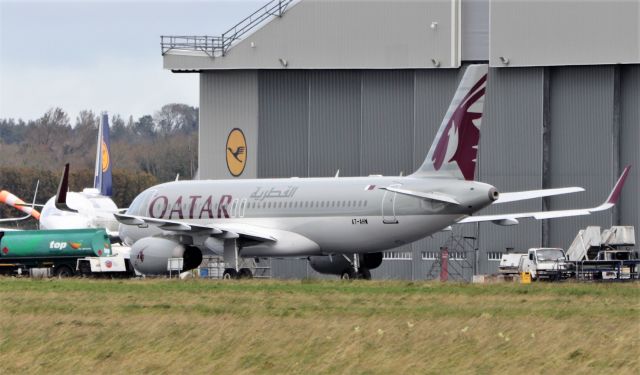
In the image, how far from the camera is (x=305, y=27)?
68.6m

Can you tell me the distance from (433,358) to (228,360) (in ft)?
10.6

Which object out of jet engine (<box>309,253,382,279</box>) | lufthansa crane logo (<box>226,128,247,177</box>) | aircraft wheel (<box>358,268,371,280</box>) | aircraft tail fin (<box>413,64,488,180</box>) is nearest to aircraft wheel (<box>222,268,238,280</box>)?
jet engine (<box>309,253,382,279</box>)

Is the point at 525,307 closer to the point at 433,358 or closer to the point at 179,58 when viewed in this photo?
the point at 433,358

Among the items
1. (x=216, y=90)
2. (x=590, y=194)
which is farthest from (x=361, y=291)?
(x=216, y=90)

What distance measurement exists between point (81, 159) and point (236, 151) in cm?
7568

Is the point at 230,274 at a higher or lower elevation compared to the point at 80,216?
lower

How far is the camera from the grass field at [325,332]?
70.9 ft

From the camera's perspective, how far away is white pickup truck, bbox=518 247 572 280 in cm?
5397

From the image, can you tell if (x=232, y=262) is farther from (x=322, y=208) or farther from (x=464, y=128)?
(x=464, y=128)

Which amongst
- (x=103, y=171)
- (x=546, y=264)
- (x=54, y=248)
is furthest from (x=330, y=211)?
(x=103, y=171)

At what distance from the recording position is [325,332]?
25219mm

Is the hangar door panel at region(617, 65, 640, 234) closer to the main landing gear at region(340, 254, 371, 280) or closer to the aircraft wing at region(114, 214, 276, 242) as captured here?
the main landing gear at region(340, 254, 371, 280)

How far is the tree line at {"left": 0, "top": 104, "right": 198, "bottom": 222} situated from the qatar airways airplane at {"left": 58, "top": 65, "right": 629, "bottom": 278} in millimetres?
70162

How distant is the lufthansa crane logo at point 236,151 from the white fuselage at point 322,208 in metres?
14.7
